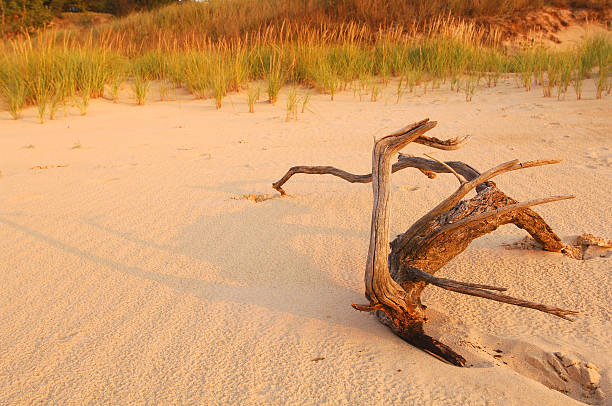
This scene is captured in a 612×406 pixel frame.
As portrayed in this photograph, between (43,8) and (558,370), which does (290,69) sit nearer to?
(558,370)

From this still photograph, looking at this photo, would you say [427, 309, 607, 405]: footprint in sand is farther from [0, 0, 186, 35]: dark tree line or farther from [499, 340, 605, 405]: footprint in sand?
[0, 0, 186, 35]: dark tree line

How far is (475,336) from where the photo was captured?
4.24 feet

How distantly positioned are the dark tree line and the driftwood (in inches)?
432

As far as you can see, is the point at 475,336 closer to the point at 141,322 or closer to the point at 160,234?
the point at 141,322

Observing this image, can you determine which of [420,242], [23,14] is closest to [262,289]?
[420,242]

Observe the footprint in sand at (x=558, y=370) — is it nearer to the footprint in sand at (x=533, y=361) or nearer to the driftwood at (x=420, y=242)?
the footprint in sand at (x=533, y=361)

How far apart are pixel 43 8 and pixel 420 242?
734 inches

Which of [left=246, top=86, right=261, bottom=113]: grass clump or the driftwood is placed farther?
[left=246, top=86, right=261, bottom=113]: grass clump

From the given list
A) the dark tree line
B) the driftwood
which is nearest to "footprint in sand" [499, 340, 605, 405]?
the driftwood

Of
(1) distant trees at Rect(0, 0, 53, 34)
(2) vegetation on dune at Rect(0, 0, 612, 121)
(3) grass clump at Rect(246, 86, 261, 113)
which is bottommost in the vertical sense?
(3) grass clump at Rect(246, 86, 261, 113)

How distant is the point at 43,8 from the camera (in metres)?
16.2

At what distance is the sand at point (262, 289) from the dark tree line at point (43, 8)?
948 centimetres

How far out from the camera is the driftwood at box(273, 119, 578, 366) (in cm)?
120

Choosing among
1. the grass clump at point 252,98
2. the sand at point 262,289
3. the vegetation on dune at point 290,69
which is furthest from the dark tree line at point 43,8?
the sand at point 262,289
